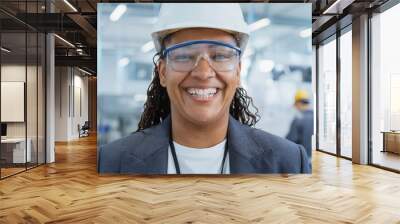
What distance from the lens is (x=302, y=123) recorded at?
6.36m

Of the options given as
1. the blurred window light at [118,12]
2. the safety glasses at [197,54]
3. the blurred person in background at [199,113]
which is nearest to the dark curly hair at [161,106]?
the blurred person in background at [199,113]

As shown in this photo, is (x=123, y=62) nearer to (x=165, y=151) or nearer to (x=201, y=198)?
(x=165, y=151)

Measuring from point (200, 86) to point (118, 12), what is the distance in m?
1.83

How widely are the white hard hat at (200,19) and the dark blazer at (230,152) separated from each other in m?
1.37

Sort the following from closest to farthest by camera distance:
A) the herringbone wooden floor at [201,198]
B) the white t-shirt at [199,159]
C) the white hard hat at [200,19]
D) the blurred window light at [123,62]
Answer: the herringbone wooden floor at [201,198] < the white hard hat at [200,19] < the white t-shirt at [199,159] < the blurred window light at [123,62]

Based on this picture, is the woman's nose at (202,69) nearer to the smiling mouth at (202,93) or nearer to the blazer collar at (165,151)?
the smiling mouth at (202,93)

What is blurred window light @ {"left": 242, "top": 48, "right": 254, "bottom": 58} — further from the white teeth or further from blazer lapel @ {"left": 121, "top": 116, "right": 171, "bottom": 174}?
blazer lapel @ {"left": 121, "top": 116, "right": 171, "bottom": 174}

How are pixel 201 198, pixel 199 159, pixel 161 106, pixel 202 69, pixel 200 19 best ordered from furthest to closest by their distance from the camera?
pixel 161 106
pixel 199 159
pixel 200 19
pixel 202 69
pixel 201 198

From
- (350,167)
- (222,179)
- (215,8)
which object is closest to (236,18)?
(215,8)

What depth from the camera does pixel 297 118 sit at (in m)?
6.37

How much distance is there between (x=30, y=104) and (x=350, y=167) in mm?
6577

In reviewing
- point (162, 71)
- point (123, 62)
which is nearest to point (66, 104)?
point (123, 62)

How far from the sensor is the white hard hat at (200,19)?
6.05 m

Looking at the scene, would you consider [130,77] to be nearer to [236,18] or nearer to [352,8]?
[236,18]
